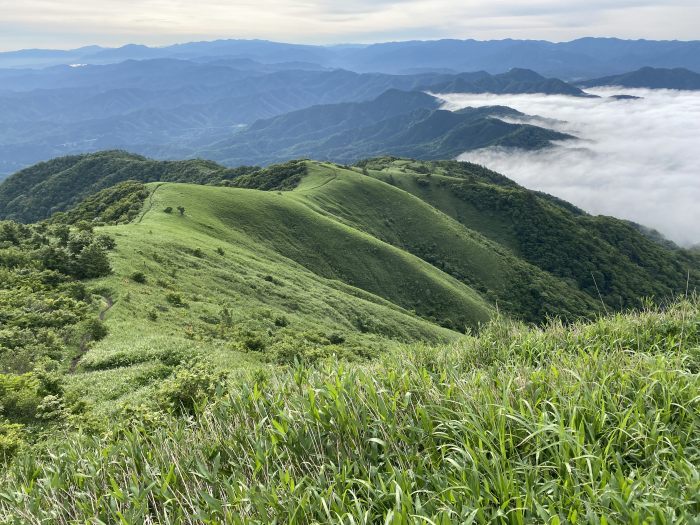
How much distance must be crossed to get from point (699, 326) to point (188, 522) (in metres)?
13.3

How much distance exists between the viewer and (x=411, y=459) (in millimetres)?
6172

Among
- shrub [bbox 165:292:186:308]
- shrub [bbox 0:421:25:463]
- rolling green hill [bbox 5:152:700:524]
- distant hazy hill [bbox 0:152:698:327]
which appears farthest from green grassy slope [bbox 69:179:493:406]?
shrub [bbox 0:421:25:463]

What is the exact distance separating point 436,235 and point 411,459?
111 metres

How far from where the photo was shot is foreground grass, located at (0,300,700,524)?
4855 mm

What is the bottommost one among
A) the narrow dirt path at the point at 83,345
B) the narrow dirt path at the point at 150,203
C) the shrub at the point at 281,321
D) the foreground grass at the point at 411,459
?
the shrub at the point at 281,321

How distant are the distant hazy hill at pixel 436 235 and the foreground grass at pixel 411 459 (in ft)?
65.4

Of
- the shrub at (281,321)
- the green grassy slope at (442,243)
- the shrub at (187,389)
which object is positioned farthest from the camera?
the green grassy slope at (442,243)

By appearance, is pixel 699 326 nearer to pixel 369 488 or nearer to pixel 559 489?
pixel 559 489

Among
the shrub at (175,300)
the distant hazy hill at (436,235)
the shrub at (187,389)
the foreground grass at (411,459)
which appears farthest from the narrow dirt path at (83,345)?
the distant hazy hill at (436,235)

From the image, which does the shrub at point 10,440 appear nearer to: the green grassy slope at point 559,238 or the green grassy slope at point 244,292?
the green grassy slope at point 244,292

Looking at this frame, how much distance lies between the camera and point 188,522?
5703 mm

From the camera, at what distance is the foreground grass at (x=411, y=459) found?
15.9ft

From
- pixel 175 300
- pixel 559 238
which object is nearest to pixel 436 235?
pixel 559 238

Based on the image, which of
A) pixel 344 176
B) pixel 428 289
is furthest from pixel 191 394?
pixel 344 176
